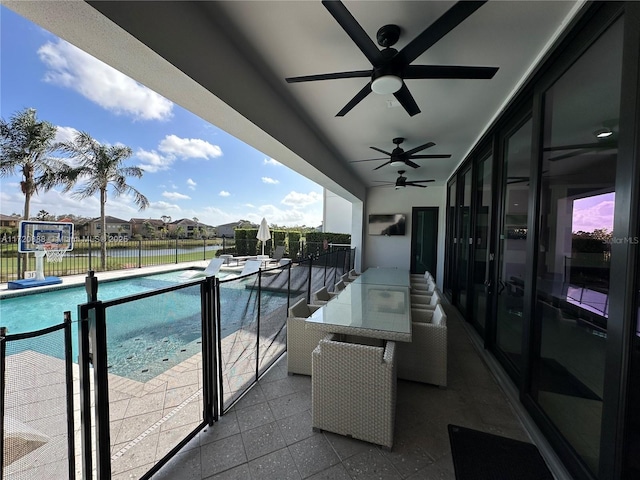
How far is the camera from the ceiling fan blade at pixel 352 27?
1363mm

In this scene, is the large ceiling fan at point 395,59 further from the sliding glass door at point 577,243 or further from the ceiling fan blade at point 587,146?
the ceiling fan blade at point 587,146

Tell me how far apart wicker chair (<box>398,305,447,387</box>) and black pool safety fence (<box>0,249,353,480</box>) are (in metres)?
1.51

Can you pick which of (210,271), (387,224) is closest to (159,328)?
(387,224)

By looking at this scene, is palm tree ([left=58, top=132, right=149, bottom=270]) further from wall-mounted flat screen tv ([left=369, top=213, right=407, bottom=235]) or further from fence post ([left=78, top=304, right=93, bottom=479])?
fence post ([left=78, top=304, right=93, bottom=479])

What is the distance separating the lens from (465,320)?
435 cm

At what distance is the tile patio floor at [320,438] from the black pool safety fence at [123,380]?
0.16m

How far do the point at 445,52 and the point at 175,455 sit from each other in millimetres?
3541

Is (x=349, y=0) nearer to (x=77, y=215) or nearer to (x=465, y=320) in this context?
(x=465, y=320)

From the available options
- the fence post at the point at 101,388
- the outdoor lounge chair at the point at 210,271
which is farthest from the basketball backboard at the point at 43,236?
the fence post at the point at 101,388

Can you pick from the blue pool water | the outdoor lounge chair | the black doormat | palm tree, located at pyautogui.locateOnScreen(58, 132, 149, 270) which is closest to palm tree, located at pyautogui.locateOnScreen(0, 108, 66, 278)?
palm tree, located at pyautogui.locateOnScreen(58, 132, 149, 270)

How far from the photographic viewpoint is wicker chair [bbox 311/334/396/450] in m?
1.77

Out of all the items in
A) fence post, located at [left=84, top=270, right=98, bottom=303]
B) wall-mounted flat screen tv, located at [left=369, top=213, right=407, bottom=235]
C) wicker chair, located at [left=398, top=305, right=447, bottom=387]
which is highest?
wall-mounted flat screen tv, located at [left=369, top=213, right=407, bottom=235]

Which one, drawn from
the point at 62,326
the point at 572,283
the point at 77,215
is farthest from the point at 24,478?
the point at 77,215

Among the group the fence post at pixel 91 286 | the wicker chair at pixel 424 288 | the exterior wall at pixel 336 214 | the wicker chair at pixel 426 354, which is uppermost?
the exterior wall at pixel 336 214
